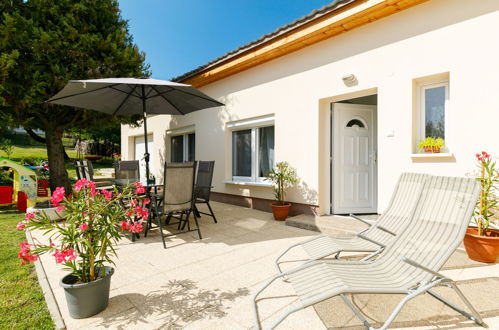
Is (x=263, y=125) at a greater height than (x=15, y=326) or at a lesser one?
greater

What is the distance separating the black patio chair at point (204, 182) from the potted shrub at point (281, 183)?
129 cm

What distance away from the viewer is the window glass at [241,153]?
763 centimetres

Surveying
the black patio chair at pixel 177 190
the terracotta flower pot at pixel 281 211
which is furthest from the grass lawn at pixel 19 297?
the terracotta flower pot at pixel 281 211

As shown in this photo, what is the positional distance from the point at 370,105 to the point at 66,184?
8.32 metres

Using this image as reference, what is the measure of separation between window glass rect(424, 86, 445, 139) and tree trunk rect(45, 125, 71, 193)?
8.79 meters

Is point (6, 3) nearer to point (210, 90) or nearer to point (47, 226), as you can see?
point (210, 90)

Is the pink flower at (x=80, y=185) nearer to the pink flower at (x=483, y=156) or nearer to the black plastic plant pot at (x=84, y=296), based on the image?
the black plastic plant pot at (x=84, y=296)

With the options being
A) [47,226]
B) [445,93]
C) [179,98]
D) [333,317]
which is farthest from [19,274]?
[445,93]

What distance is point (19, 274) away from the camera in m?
3.17

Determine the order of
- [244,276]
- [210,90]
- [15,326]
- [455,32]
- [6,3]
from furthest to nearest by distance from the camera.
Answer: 1. [210,90]
2. [6,3]
3. [455,32]
4. [244,276]
5. [15,326]

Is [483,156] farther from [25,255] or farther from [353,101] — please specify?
[25,255]

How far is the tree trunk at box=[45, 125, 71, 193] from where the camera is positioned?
7.72 metres

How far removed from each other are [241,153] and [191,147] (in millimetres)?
2739

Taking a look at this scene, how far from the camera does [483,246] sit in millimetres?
3297
